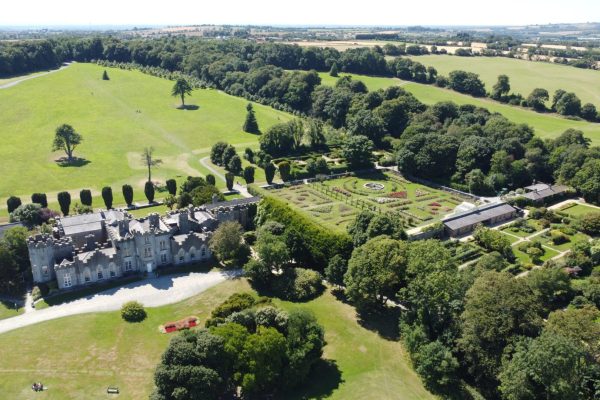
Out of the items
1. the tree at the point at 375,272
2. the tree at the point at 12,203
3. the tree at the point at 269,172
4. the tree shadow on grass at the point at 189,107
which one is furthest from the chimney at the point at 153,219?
the tree shadow on grass at the point at 189,107

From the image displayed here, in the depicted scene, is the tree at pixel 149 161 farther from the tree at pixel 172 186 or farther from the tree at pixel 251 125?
the tree at pixel 251 125

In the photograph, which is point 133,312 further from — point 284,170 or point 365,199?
point 284,170

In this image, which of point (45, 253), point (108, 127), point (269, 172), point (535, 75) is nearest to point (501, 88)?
point (535, 75)

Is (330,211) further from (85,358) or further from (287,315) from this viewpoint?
(85,358)

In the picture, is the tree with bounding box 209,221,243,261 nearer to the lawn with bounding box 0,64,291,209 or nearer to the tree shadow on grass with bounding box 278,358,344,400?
the tree shadow on grass with bounding box 278,358,344,400

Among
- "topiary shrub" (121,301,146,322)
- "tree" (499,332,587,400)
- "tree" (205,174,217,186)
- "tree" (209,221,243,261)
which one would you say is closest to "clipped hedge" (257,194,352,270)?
"tree" (209,221,243,261)
